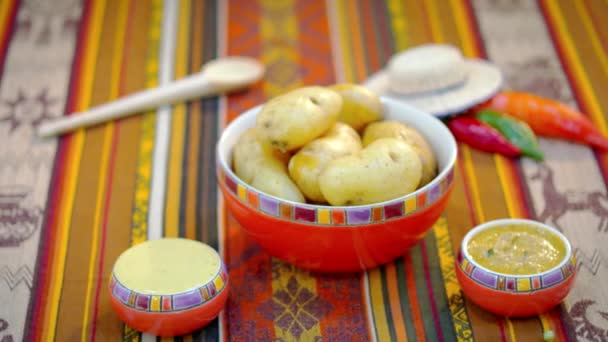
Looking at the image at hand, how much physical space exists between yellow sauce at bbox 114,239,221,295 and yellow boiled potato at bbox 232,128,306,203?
124mm

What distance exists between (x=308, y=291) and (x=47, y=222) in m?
0.47

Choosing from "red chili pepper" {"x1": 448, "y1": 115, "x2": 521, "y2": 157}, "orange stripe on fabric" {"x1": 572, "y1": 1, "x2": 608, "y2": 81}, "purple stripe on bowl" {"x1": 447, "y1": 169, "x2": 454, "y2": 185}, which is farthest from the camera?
"orange stripe on fabric" {"x1": 572, "y1": 1, "x2": 608, "y2": 81}

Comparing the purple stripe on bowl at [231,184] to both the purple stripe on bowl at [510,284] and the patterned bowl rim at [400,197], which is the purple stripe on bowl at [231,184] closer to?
the patterned bowl rim at [400,197]

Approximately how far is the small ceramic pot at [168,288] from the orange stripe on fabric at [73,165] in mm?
121

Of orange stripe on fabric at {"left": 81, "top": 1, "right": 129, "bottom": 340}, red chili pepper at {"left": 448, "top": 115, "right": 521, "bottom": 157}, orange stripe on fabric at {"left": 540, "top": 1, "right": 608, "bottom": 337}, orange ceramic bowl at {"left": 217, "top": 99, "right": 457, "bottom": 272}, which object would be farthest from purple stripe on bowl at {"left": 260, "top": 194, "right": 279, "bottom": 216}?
orange stripe on fabric at {"left": 540, "top": 1, "right": 608, "bottom": 337}

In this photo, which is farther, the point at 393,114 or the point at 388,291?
A: the point at 393,114

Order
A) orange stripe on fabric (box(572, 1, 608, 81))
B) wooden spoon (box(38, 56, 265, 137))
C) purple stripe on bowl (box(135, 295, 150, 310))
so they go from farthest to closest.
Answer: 1. orange stripe on fabric (box(572, 1, 608, 81))
2. wooden spoon (box(38, 56, 265, 137))
3. purple stripe on bowl (box(135, 295, 150, 310))

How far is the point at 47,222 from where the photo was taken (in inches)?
55.4

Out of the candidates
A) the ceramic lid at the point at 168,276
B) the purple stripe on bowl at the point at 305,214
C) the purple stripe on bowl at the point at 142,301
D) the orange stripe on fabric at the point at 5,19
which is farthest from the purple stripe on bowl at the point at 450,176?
the orange stripe on fabric at the point at 5,19

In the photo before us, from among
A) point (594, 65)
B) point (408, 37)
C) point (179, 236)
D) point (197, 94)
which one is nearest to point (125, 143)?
point (197, 94)

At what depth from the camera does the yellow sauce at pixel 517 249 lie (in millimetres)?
1145

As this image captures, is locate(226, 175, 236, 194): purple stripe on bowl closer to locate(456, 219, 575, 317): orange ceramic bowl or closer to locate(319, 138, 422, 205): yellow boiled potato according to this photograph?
locate(319, 138, 422, 205): yellow boiled potato

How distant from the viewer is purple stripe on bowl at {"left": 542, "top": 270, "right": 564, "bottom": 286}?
44.0 inches

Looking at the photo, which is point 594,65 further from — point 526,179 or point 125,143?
point 125,143
